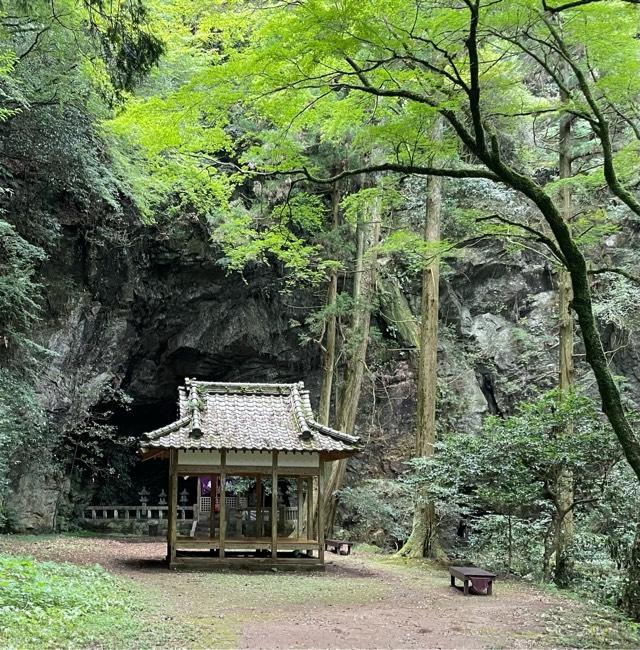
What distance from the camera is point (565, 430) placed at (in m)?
10.1

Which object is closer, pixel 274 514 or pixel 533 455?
pixel 533 455

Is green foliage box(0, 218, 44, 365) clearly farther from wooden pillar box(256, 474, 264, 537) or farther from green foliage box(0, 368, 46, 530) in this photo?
wooden pillar box(256, 474, 264, 537)

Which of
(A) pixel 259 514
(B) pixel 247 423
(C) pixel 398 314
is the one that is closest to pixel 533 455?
(B) pixel 247 423

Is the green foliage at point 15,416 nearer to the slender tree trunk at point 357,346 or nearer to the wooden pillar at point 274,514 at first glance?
the wooden pillar at point 274,514

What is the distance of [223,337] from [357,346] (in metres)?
4.53

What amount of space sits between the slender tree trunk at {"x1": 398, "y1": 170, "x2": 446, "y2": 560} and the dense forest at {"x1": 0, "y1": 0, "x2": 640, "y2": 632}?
0.05 meters

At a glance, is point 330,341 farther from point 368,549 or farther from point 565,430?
point 565,430

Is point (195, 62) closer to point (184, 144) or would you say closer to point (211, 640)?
point (184, 144)

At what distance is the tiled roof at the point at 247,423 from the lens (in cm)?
1115

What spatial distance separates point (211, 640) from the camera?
5.63 meters

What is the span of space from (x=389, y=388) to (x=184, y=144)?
1422cm

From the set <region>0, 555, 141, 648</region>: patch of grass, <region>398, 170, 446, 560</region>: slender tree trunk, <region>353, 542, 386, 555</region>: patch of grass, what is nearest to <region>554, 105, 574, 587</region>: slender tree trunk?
<region>398, 170, 446, 560</region>: slender tree trunk

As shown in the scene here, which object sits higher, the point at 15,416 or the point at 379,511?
the point at 15,416

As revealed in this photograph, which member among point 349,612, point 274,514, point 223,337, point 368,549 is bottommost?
point 368,549
